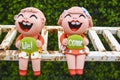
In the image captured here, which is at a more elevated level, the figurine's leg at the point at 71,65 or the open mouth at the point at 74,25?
the open mouth at the point at 74,25

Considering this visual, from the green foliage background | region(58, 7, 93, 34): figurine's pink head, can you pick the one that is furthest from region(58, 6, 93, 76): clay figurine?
the green foliage background

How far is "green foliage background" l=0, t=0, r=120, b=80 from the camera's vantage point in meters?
2.71

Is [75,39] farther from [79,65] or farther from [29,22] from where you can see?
[29,22]

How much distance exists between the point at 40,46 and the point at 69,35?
0.16 m

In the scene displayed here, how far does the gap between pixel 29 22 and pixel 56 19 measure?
89 centimetres

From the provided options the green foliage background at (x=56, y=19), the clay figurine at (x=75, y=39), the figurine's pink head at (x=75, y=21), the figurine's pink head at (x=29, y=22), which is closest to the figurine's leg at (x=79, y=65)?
the clay figurine at (x=75, y=39)

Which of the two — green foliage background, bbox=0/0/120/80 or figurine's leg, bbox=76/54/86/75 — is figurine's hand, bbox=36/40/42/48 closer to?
figurine's leg, bbox=76/54/86/75

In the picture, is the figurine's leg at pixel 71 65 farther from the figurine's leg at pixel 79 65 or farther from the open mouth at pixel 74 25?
the open mouth at pixel 74 25

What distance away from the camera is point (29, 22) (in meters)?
1.85

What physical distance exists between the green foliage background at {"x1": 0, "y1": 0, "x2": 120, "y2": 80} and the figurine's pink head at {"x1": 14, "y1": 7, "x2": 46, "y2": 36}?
0.81 metres

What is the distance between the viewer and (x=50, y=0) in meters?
2.70

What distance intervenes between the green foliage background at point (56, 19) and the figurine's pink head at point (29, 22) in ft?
2.66

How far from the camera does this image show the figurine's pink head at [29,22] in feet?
6.09

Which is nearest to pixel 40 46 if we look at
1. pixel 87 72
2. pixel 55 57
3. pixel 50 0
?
pixel 55 57
